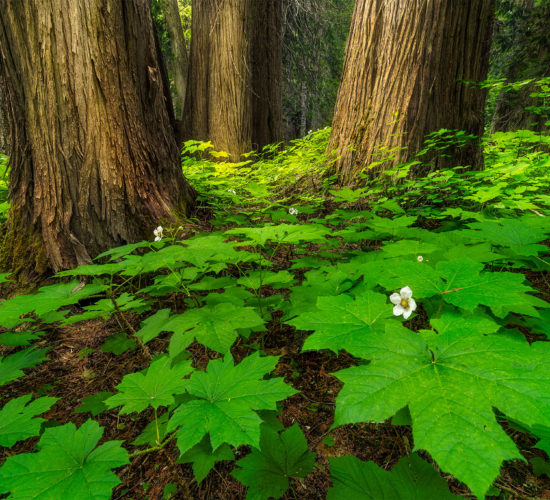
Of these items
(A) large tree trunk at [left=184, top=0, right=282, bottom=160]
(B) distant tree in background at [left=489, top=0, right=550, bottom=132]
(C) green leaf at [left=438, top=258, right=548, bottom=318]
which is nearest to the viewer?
(C) green leaf at [left=438, top=258, right=548, bottom=318]

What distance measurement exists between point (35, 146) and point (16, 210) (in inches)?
22.9

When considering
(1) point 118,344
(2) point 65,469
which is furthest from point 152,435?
(1) point 118,344

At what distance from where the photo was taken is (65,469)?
829 mm

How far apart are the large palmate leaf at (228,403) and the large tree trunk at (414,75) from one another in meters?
2.90

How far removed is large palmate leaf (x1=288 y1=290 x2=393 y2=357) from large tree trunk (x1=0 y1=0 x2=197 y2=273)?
6.69 ft

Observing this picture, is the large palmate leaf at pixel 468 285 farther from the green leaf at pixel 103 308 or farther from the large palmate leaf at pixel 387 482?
the green leaf at pixel 103 308

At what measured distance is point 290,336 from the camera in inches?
70.9

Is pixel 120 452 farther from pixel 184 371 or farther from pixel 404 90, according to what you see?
pixel 404 90

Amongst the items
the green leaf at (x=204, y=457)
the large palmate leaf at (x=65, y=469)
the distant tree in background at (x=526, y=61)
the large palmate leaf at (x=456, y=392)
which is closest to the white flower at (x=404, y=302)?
the large palmate leaf at (x=456, y=392)

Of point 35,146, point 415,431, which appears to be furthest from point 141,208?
point 415,431

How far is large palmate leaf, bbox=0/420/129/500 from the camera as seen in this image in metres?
0.76

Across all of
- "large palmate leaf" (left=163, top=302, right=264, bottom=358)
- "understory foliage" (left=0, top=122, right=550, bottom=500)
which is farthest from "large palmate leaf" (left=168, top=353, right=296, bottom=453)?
"large palmate leaf" (left=163, top=302, right=264, bottom=358)

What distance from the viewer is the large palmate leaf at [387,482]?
79cm

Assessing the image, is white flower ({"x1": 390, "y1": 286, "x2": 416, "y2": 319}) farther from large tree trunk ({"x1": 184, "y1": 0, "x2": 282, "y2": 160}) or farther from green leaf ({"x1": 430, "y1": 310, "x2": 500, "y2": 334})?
large tree trunk ({"x1": 184, "y1": 0, "x2": 282, "y2": 160})
